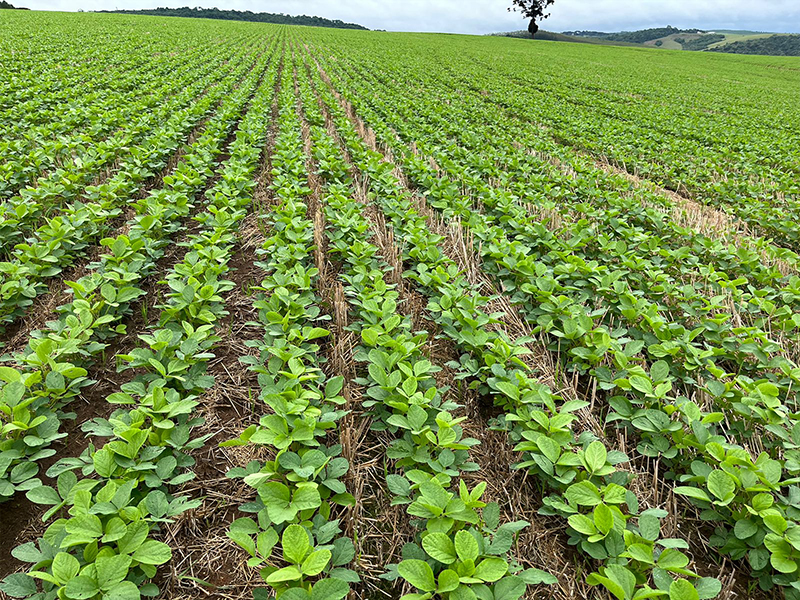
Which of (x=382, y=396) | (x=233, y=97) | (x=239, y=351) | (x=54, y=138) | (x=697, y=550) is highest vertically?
(x=233, y=97)

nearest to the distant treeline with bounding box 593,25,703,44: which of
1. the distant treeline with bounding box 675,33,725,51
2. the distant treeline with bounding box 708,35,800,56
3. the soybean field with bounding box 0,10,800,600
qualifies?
the distant treeline with bounding box 675,33,725,51

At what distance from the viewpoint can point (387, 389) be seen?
2291 millimetres

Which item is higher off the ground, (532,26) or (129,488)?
(532,26)

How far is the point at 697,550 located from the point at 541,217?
3946 mm

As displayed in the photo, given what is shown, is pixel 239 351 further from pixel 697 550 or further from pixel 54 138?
pixel 54 138

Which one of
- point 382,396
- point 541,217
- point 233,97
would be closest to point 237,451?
point 382,396

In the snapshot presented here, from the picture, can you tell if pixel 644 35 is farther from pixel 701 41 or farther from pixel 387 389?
pixel 387 389

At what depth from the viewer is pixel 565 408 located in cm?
215

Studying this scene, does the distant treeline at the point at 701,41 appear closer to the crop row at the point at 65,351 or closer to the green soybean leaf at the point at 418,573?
the crop row at the point at 65,351

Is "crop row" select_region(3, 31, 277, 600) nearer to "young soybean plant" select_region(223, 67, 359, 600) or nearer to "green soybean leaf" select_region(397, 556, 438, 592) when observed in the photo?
"young soybean plant" select_region(223, 67, 359, 600)

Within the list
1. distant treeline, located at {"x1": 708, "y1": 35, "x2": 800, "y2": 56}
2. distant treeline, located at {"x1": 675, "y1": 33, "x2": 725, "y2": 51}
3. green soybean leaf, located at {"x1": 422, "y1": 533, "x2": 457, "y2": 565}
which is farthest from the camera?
distant treeline, located at {"x1": 675, "y1": 33, "x2": 725, "y2": 51}

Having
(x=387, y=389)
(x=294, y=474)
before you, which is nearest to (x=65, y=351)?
(x=294, y=474)

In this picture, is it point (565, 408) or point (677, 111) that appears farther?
point (677, 111)

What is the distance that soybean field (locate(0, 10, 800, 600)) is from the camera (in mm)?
1655
